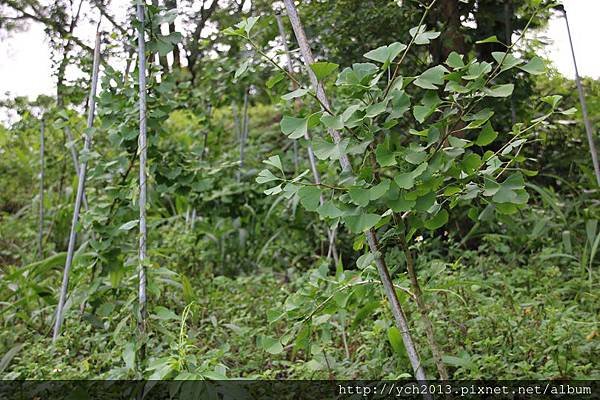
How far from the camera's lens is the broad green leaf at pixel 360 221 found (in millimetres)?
1422

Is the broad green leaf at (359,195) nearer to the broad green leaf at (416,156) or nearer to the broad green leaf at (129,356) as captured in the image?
the broad green leaf at (416,156)

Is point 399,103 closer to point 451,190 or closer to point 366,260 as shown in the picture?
point 451,190

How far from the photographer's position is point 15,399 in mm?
2207

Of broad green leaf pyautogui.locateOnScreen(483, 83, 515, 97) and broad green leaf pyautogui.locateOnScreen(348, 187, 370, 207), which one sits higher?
broad green leaf pyautogui.locateOnScreen(483, 83, 515, 97)

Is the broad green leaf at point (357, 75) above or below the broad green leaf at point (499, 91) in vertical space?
above

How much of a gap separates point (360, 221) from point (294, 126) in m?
0.25

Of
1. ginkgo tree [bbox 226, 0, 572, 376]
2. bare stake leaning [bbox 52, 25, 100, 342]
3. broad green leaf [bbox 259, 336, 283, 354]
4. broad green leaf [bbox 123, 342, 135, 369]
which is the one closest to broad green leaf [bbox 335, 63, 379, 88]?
ginkgo tree [bbox 226, 0, 572, 376]

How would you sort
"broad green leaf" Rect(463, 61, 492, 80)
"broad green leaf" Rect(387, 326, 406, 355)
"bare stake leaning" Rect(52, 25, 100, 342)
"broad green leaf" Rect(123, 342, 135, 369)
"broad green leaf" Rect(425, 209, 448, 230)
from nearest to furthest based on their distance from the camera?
1. "broad green leaf" Rect(463, 61, 492, 80)
2. "broad green leaf" Rect(425, 209, 448, 230)
3. "broad green leaf" Rect(123, 342, 135, 369)
4. "broad green leaf" Rect(387, 326, 406, 355)
5. "bare stake leaning" Rect(52, 25, 100, 342)

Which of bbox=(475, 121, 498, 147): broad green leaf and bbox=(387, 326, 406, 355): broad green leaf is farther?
bbox=(387, 326, 406, 355): broad green leaf

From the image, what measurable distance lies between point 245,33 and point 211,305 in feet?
5.49

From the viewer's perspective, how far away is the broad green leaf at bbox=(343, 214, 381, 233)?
4.66 feet

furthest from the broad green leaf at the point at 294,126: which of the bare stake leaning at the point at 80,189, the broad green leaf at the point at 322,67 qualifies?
the bare stake leaning at the point at 80,189

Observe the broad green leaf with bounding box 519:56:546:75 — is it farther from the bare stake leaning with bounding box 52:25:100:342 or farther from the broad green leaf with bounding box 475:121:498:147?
the bare stake leaning with bounding box 52:25:100:342

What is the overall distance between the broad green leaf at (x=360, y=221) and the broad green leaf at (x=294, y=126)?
214 millimetres
